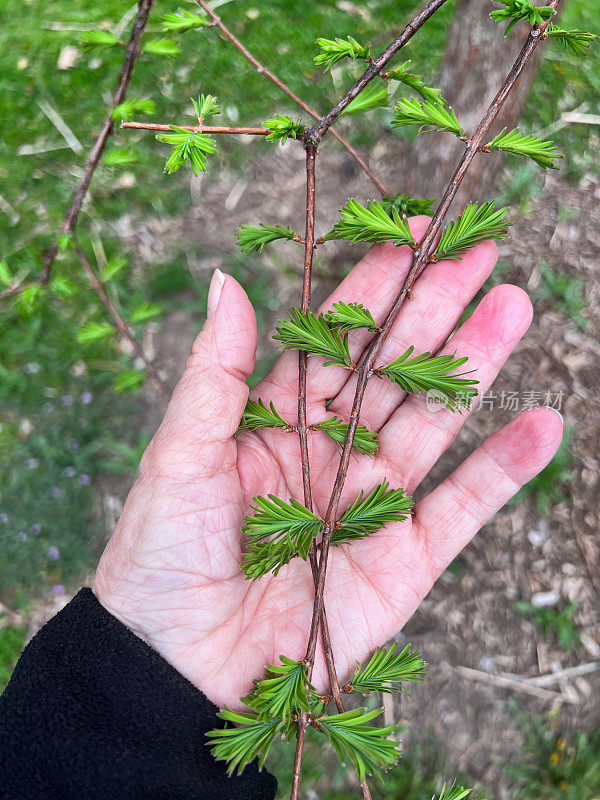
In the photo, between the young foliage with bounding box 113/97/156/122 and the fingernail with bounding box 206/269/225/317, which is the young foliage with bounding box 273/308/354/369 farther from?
the young foliage with bounding box 113/97/156/122

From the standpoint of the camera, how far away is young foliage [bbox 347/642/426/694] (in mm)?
1326

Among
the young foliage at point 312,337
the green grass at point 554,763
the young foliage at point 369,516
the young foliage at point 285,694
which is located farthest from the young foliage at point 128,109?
the green grass at point 554,763

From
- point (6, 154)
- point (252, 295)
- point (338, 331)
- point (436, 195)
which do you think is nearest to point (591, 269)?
point (436, 195)

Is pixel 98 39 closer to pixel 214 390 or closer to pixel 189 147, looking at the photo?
pixel 189 147

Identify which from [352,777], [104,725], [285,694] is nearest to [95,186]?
[104,725]

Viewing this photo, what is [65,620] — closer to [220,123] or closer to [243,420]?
[243,420]

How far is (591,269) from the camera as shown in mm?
2727

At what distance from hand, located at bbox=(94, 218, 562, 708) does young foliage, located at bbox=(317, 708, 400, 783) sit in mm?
466

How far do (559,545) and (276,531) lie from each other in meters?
1.75

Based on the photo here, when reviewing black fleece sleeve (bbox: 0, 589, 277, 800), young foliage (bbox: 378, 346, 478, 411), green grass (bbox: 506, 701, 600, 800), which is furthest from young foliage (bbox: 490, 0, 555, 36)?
green grass (bbox: 506, 701, 600, 800)

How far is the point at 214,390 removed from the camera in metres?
1.60

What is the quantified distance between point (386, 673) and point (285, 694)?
250 mm

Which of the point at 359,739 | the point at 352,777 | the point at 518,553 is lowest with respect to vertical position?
the point at 352,777

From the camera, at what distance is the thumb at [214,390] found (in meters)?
1.60
